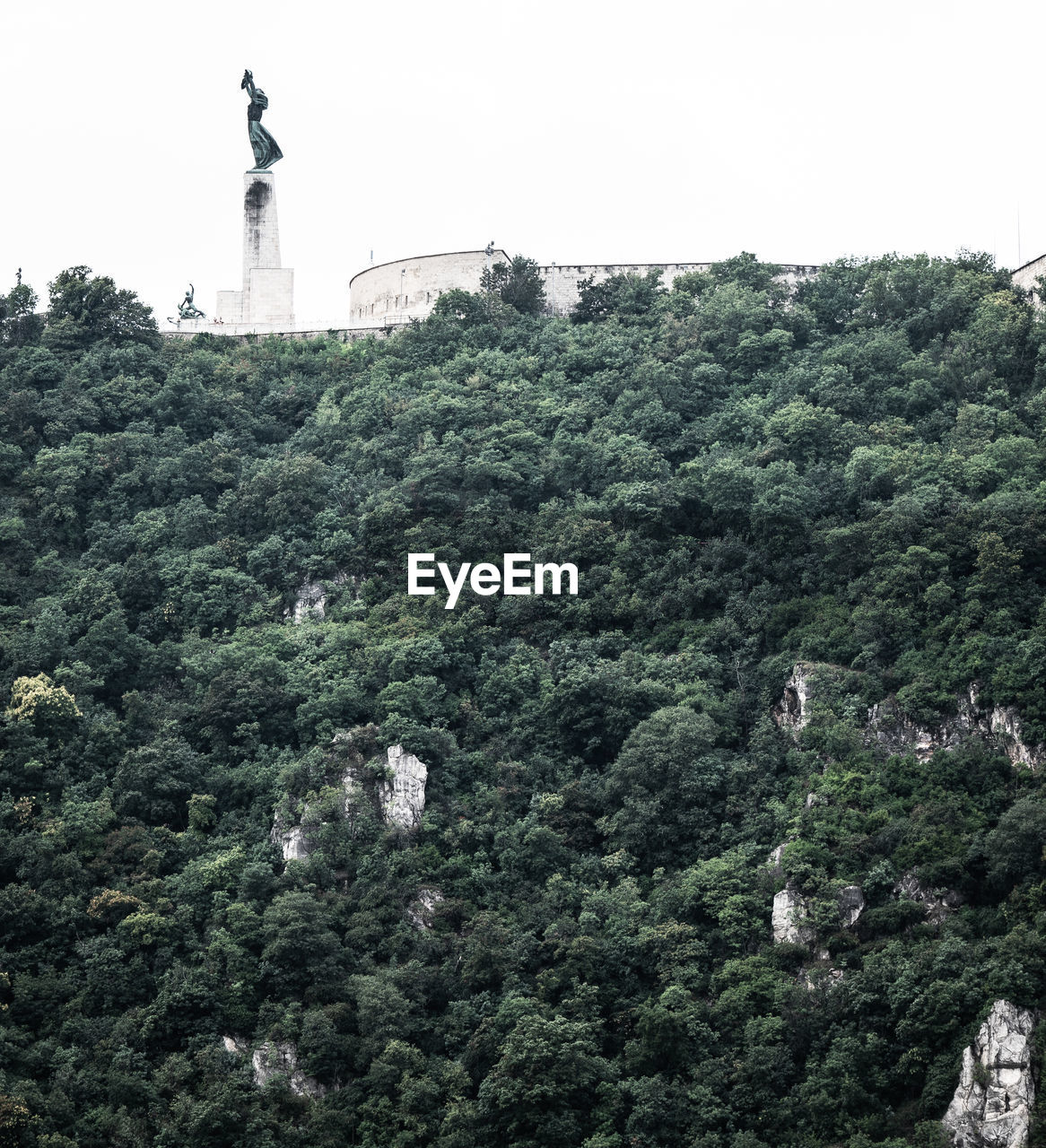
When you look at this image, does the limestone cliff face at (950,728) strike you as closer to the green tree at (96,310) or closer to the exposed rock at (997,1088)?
the exposed rock at (997,1088)

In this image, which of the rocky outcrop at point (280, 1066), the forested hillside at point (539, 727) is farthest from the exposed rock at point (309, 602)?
the rocky outcrop at point (280, 1066)

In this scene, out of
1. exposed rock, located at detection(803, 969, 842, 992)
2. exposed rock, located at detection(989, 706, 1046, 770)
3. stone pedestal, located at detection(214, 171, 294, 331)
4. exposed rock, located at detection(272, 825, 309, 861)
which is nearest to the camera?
exposed rock, located at detection(803, 969, 842, 992)

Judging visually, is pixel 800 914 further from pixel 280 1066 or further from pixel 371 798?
pixel 280 1066

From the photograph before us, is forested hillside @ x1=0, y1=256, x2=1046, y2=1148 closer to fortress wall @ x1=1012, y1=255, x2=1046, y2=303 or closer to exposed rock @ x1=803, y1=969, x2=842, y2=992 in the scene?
exposed rock @ x1=803, y1=969, x2=842, y2=992

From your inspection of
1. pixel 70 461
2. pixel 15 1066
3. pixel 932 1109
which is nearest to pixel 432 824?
pixel 15 1066

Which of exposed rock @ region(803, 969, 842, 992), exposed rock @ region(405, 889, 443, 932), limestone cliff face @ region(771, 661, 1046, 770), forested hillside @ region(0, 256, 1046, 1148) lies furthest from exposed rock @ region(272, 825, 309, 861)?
exposed rock @ region(803, 969, 842, 992)

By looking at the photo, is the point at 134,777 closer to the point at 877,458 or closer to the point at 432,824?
the point at 432,824

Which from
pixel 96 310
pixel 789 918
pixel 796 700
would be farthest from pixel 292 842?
pixel 96 310
